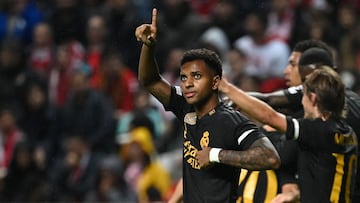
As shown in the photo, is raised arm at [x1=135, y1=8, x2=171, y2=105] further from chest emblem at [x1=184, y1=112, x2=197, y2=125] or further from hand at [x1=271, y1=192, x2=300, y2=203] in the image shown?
hand at [x1=271, y1=192, x2=300, y2=203]

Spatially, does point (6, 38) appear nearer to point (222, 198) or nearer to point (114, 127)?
point (114, 127)

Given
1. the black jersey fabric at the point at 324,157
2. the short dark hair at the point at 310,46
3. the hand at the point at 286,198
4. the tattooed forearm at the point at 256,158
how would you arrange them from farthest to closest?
1. the short dark hair at the point at 310,46
2. the hand at the point at 286,198
3. the black jersey fabric at the point at 324,157
4. the tattooed forearm at the point at 256,158

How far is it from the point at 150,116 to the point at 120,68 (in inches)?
42.8

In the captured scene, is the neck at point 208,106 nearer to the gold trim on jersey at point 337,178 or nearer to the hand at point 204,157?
the hand at point 204,157

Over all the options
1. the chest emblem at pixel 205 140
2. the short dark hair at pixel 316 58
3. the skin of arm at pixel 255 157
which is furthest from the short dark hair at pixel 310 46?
the skin of arm at pixel 255 157

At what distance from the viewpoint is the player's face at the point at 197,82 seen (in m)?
6.14

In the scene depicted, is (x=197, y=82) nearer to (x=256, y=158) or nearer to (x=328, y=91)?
(x=256, y=158)

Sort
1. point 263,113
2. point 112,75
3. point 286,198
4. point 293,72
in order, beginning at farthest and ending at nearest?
point 112,75 < point 293,72 < point 286,198 < point 263,113

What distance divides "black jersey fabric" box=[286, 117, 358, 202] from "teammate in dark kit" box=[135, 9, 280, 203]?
0.71 m

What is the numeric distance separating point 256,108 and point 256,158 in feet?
3.52

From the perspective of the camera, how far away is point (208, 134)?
618cm

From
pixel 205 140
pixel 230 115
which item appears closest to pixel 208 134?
pixel 205 140

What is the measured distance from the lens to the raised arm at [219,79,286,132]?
6.77 metres

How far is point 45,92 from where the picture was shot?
13.2 meters
